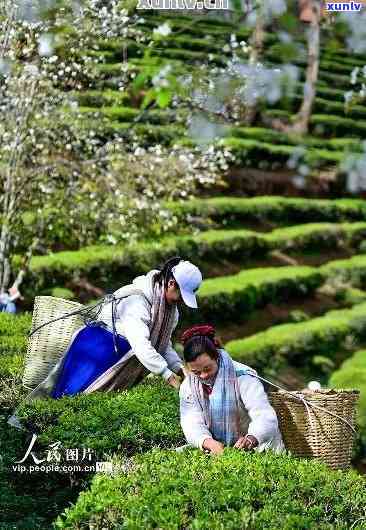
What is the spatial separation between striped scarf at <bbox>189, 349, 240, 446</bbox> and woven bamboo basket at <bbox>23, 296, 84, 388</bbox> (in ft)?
4.47

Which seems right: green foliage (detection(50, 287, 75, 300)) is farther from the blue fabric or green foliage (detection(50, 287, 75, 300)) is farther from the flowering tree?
the blue fabric

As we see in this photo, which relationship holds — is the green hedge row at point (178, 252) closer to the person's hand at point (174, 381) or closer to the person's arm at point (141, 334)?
the person's arm at point (141, 334)

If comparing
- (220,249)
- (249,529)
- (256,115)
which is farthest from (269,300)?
(249,529)

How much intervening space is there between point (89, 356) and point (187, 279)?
78 cm

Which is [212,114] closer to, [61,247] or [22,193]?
[61,247]

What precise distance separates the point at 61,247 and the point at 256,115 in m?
7.22

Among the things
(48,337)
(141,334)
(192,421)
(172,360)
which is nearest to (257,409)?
(192,421)

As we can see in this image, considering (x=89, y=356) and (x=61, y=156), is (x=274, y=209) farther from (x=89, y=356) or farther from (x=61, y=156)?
(x=89, y=356)

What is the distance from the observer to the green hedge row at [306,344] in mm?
11273

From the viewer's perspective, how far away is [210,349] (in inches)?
150

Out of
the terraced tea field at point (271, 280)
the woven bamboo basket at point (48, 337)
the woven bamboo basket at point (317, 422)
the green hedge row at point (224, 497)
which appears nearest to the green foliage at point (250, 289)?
the terraced tea field at point (271, 280)

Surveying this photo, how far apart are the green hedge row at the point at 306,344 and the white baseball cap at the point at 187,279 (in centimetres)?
673

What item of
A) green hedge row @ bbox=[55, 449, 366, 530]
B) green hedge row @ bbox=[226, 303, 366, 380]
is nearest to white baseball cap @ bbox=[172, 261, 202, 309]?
green hedge row @ bbox=[55, 449, 366, 530]

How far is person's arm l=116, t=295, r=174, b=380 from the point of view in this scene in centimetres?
437
